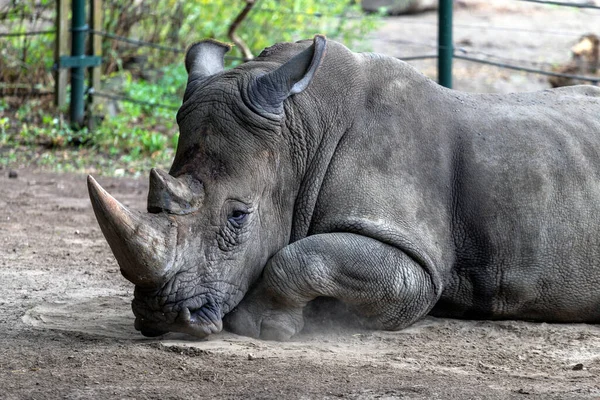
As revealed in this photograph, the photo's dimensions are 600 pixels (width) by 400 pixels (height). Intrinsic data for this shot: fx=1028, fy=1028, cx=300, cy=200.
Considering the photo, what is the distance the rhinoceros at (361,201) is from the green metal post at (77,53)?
17.7 ft

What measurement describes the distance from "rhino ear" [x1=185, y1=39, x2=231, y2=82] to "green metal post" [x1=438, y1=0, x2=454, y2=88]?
3.83 metres

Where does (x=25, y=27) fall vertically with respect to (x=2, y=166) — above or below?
above

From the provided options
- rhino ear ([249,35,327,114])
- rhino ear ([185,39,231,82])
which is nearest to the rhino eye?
Result: rhino ear ([249,35,327,114])

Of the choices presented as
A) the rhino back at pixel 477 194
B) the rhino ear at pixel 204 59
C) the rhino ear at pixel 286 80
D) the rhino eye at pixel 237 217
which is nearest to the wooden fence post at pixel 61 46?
the rhino ear at pixel 204 59

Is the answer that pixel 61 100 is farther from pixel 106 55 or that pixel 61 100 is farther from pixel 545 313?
pixel 545 313

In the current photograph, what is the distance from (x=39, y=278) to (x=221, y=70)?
5.80ft

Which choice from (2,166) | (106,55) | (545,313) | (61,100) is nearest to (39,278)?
(545,313)

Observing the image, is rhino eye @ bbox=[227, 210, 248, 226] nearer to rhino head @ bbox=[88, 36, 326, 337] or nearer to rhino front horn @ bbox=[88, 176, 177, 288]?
rhino head @ bbox=[88, 36, 326, 337]

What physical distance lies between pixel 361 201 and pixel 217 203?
0.81 m

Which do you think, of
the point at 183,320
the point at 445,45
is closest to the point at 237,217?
the point at 183,320

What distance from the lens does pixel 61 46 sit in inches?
438

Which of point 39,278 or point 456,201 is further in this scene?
point 39,278

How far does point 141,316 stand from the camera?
16.4 feet

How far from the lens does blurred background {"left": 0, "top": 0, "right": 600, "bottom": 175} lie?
11023 mm
